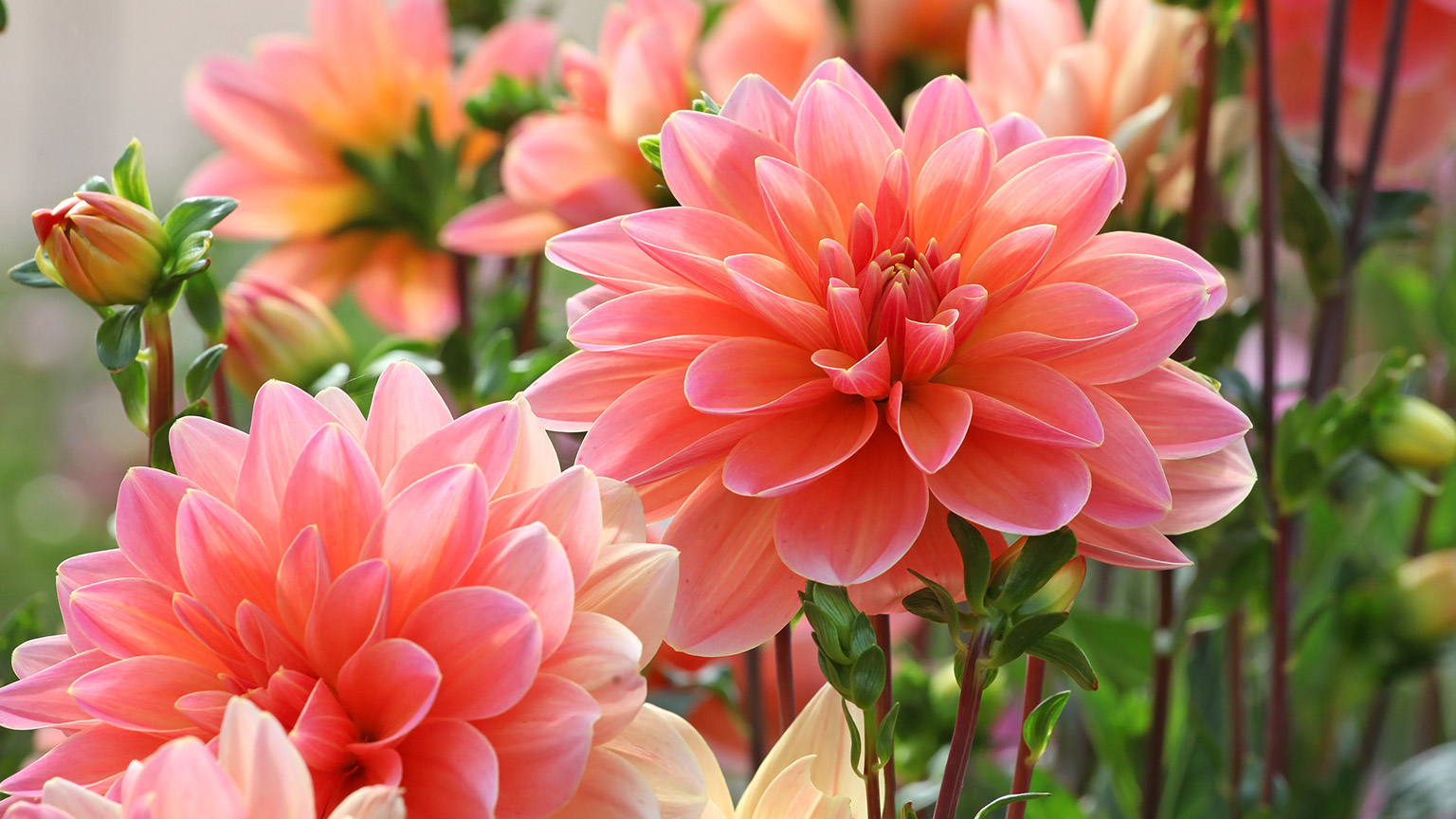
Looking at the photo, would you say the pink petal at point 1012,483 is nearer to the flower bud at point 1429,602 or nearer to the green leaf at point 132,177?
the green leaf at point 132,177

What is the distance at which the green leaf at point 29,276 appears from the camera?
0.94 ft

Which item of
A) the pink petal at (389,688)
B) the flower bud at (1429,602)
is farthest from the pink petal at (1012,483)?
the flower bud at (1429,602)

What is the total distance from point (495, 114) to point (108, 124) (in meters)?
1.43

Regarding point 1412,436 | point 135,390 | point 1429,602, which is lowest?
point 1429,602

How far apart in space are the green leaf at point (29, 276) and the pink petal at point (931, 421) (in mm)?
208

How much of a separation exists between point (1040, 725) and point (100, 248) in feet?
0.79

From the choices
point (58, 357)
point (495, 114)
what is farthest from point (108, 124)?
point (495, 114)

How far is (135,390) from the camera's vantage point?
0.97ft

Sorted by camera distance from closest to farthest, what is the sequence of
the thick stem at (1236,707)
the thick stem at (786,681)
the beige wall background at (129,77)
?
1. the thick stem at (786,681)
2. the thick stem at (1236,707)
3. the beige wall background at (129,77)

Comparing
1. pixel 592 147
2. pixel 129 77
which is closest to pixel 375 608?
pixel 592 147

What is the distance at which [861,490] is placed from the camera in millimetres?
252

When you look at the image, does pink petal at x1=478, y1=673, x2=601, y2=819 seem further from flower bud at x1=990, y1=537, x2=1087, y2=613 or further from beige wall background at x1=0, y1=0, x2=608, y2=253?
beige wall background at x1=0, y1=0, x2=608, y2=253

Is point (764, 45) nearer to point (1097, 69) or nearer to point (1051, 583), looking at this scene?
point (1097, 69)

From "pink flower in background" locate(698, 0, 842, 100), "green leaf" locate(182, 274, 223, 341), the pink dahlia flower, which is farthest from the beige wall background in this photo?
the pink dahlia flower
